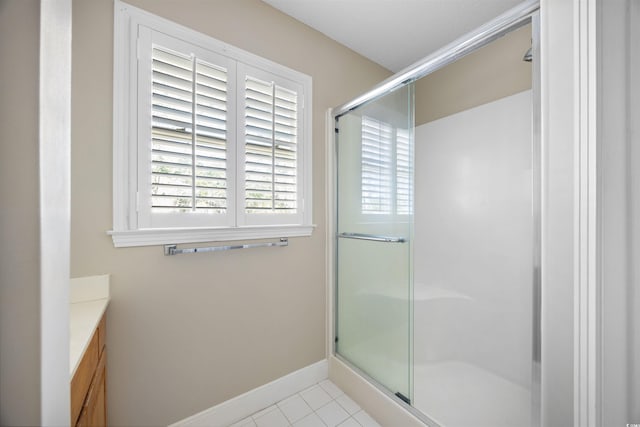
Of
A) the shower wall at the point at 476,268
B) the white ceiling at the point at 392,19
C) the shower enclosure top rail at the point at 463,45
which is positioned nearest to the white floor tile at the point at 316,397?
the shower wall at the point at 476,268

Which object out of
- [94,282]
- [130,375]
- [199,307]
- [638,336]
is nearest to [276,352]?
[199,307]

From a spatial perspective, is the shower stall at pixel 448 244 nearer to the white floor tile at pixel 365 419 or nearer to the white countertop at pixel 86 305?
the white floor tile at pixel 365 419

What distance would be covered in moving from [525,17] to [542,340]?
109 centimetres

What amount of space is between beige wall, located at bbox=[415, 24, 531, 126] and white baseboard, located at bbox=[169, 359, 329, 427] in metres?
2.18

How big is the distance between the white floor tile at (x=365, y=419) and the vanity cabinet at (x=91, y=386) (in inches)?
48.6

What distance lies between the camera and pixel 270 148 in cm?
162

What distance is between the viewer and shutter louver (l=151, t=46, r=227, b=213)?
1.26m

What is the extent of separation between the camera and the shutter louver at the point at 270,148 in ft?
5.08

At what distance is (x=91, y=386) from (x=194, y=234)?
2.23 feet

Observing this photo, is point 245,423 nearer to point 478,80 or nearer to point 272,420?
point 272,420

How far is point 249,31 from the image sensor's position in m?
1.57

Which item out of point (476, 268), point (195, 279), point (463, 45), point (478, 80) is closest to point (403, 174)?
point (463, 45)

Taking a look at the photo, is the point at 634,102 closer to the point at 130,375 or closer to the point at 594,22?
→ the point at 594,22

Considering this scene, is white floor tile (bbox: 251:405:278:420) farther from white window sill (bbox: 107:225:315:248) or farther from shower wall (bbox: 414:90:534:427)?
white window sill (bbox: 107:225:315:248)
